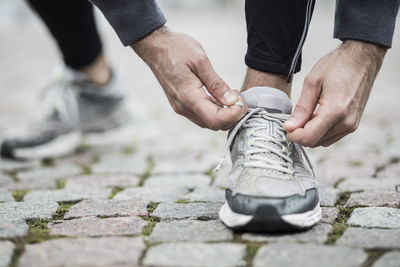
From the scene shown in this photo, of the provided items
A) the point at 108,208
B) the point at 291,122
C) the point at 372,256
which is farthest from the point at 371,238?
the point at 108,208

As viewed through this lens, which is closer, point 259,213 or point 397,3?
point 259,213

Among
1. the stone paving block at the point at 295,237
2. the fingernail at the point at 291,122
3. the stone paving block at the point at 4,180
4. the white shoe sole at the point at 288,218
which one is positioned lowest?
the stone paving block at the point at 4,180

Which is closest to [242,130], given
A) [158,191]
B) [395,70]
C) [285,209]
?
[285,209]

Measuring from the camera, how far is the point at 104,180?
221 centimetres

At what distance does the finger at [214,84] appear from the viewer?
1.49 meters

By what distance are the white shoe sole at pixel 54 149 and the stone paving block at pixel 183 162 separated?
544 mm

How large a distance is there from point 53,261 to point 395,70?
18.0ft

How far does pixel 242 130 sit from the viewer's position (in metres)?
1.60

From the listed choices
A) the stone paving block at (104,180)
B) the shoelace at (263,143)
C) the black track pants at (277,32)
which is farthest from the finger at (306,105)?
the stone paving block at (104,180)

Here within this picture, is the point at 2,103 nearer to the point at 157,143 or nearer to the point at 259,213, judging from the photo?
the point at 157,143

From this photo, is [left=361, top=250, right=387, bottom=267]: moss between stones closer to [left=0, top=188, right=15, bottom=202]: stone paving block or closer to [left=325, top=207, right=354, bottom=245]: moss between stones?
[left=325, top=207, right=354, bottom=245]: moss between stones

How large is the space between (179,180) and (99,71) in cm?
99

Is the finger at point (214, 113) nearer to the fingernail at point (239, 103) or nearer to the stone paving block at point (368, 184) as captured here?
the fingernail at point (239, 103)

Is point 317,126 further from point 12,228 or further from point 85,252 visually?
point 12,228
